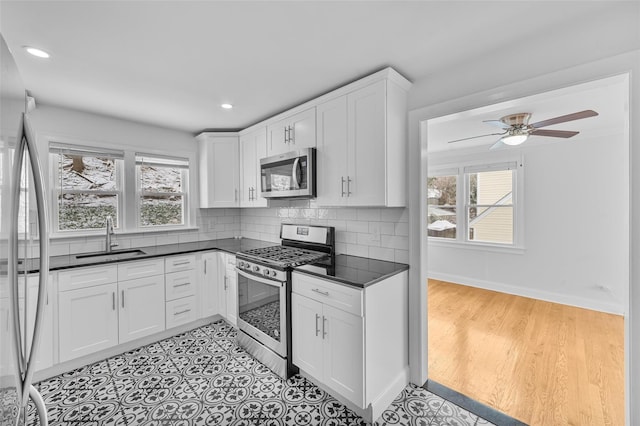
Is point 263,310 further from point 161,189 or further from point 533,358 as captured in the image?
point 533,358

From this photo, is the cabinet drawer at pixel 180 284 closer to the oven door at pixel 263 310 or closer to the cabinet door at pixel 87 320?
the cabinet door at pixel 87 320

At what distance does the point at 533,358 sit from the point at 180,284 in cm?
359

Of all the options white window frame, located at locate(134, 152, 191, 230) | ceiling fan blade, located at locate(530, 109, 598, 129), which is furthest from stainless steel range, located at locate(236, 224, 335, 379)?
ceiling fan blade, located at locate(530, 109, 598, 129)

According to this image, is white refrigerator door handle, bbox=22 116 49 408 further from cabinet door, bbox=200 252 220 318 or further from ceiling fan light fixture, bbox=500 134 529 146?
ceiling fan light fixture, bbox=500 134 529 146

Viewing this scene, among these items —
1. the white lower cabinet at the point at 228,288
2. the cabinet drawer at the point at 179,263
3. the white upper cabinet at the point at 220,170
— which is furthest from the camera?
the white upper cabinet at the point at 220,170

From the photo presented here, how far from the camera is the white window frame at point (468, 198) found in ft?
14.1

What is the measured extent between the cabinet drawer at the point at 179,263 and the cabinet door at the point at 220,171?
0.76 m

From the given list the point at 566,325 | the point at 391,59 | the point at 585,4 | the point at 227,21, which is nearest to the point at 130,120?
the point at 227,21

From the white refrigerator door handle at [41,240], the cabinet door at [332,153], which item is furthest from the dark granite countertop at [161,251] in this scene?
the white refrigerator door handle at [41,240]

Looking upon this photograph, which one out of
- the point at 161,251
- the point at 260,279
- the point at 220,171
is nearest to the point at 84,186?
the point at 161,251

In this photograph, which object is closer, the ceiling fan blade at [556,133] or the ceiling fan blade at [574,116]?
the ceiling fan blade at [574,116]

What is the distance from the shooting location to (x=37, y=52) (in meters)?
1.80

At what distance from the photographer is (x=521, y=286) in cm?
427

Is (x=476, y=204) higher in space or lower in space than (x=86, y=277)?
higher
